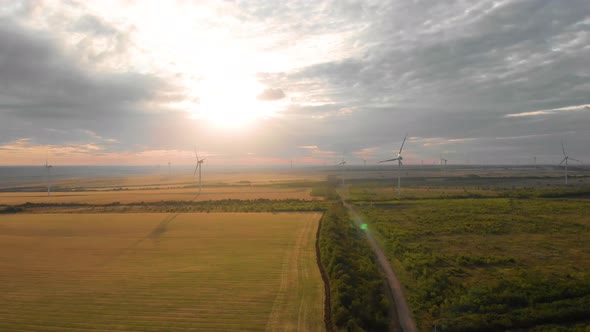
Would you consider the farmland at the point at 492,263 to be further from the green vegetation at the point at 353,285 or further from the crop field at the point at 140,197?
the crop field at the point at 140,197

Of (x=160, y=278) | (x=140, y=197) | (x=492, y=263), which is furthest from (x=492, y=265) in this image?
(x=140, y=197)

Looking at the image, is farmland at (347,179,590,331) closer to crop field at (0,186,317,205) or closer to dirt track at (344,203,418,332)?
dirt track at (344,203,418,332)

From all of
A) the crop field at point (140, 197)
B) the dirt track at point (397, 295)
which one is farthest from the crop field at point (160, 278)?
the crop field at point (140, 197)

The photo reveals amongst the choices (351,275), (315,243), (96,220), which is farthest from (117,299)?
(96,220)

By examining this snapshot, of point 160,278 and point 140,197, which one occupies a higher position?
point 140,197

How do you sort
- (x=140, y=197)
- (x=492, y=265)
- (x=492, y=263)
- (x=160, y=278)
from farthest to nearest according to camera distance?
(x=140, y=197) < (x=492, y=263) < (x=492, y=265) < (x=160, y=278)

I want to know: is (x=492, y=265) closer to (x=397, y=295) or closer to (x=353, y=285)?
(x=397, y=295)

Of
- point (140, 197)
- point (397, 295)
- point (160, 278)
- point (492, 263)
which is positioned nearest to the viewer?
point (397, 295)
